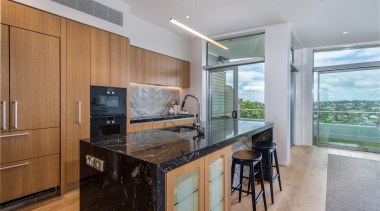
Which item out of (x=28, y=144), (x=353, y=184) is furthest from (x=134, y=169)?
(x=353, y=184)

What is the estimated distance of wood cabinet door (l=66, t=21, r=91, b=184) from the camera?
2.75 m

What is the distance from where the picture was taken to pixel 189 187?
1544 mm

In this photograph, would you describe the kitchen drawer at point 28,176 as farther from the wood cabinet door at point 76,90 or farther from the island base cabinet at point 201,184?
the island base cabinet at point 201,184

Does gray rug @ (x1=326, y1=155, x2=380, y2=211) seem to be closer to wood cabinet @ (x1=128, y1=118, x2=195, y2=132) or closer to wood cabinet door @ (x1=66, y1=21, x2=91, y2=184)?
wood cabinet @ (x1=128, y1=118, x2=195, y2=132)

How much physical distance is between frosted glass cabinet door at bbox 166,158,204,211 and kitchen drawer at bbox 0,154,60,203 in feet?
6.76

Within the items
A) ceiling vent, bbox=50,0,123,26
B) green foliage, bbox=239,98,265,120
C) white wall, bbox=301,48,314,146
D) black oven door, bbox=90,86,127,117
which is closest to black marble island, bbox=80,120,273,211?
black oven door, bbox=90,86,127,117

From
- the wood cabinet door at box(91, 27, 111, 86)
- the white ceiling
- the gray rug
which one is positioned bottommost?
the gray rug

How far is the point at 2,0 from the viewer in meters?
2.19

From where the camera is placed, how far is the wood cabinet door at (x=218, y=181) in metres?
1.71

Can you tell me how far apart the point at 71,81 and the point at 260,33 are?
4039 mm

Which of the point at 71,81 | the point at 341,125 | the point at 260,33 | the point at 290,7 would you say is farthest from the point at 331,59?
the point at 71,81

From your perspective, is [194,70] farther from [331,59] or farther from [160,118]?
[331,59]

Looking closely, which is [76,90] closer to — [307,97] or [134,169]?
[134,169]

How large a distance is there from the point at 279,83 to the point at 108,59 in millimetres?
3344
